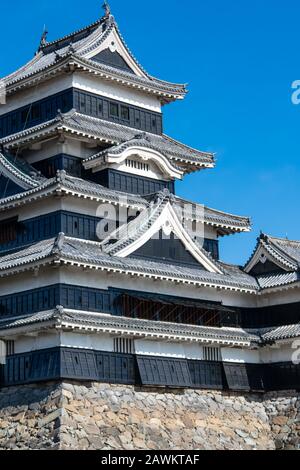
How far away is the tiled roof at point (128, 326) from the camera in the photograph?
43.6 meters

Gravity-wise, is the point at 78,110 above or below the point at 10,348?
above

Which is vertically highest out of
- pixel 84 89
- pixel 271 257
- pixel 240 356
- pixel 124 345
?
pixel 84 89

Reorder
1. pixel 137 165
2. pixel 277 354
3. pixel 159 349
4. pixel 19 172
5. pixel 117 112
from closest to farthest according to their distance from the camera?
1. pixel 159 349
2. pixel 19 172
3. pixel 277 354
4. pixel 137 165
5. pixel 117 112

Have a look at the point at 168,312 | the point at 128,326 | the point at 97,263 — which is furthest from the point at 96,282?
the point at 168,312

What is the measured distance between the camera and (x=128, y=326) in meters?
45.6

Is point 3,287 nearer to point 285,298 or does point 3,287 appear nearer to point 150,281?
point 150,281

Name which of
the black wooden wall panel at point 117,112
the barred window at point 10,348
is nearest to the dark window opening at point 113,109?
the black wooden wall panel at point 117,112

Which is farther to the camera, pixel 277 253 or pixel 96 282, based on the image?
pixel 277 253

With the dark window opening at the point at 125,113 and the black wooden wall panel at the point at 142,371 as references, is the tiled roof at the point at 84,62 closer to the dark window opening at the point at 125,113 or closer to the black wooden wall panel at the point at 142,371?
the dark window opening at the point at 125,113

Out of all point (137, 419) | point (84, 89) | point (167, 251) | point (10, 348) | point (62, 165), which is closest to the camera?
point (137, 419)

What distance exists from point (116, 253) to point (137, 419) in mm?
7711

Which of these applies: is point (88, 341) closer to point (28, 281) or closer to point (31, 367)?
point (31, 367)

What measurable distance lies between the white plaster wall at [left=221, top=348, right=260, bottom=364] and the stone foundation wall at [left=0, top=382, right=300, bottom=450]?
1790 millimetres
